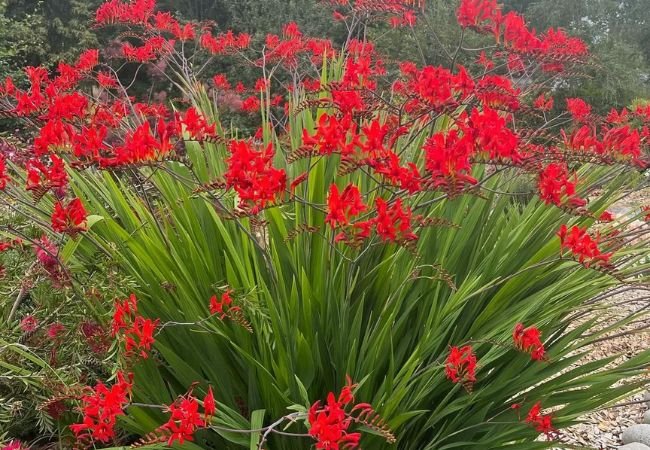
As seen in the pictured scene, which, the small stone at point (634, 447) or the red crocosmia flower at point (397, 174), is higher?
the red crocosmia flower at point (397, 174)

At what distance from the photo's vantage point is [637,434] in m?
2.94

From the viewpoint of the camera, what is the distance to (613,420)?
10.6 feet

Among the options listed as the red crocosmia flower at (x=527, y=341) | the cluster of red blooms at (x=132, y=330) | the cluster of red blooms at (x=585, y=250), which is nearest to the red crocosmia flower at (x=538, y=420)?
the red crocosmia flower at (x=527, y=341)

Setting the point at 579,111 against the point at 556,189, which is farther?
the point at 579,111

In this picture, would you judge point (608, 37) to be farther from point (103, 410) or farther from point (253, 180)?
point (103, 410)

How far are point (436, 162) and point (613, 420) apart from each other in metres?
2.58

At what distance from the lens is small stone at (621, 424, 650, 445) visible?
2910mm

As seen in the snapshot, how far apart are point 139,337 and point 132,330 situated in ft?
0.24

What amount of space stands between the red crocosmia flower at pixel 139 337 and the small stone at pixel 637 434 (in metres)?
2.52

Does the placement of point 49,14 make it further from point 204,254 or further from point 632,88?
point 204,254

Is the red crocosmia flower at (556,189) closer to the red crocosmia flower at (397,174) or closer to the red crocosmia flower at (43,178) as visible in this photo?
the red crocosmia flower at (397,174)

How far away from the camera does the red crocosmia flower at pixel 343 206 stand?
1.30 metres

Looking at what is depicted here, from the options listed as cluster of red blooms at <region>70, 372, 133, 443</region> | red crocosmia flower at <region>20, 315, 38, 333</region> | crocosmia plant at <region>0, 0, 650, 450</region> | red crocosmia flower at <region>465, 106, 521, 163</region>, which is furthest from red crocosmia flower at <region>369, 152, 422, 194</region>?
red crocosmia flower at <region>20, 315, 38, 333</region>

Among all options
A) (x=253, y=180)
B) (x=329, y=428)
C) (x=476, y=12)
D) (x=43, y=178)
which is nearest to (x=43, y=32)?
(x=476, y=12)
